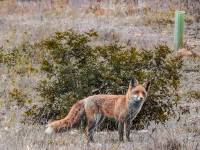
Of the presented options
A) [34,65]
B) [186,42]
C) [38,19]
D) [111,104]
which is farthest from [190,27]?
[111,104]

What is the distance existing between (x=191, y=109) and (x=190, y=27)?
1260 centimetres

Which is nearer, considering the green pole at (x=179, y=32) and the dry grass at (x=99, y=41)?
the dry grass at (x=99, y=41)

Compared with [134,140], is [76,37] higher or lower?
higher

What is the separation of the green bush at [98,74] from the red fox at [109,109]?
4.77 ft

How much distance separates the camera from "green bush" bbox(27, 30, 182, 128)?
11.8m

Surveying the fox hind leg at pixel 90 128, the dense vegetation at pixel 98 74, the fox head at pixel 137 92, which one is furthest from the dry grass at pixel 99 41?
the fox head at pixel 137 92

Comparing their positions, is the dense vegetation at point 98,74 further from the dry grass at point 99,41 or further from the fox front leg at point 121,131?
the fox front leg at point 121,131

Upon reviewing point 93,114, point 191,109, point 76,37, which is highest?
point 76,37

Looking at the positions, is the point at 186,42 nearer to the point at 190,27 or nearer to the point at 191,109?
the point at 190,27

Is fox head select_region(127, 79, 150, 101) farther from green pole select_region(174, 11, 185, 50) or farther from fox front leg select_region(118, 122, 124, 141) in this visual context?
green pole select_region(174, 11, 185, 50)

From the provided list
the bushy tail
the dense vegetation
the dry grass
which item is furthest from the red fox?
the dense vegetation

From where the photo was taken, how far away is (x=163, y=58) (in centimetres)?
1202

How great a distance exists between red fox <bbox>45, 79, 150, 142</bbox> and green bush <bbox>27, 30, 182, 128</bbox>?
1.45 metres

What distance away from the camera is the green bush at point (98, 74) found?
11.8m
